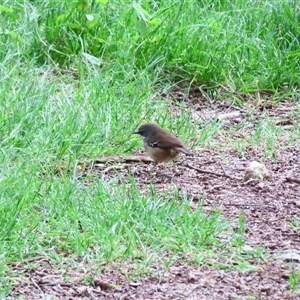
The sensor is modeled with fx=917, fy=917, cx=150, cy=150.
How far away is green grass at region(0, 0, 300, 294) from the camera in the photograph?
5.18m

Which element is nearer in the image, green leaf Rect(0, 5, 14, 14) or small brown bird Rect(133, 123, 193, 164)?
small brown bird Rect(133, 123, 193, 164)

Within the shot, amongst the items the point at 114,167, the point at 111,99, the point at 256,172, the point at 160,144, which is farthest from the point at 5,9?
the point at 256,172

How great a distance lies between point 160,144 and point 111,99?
971 millimetres

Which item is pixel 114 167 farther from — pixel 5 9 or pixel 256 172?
pixel 5 9

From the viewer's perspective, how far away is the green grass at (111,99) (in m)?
5.18

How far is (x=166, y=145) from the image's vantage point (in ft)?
21.5

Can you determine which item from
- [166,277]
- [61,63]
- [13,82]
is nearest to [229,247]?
[166,277]

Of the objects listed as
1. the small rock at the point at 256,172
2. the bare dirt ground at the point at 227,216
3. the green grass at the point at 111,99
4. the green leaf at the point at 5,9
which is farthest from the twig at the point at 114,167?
the green leaf at the point at 5,9

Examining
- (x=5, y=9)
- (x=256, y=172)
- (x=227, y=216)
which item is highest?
(x=5, y=9)

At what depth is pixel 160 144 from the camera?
646cm

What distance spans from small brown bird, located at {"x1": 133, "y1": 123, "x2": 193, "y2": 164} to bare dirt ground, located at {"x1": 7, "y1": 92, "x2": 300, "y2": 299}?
14 centimetres

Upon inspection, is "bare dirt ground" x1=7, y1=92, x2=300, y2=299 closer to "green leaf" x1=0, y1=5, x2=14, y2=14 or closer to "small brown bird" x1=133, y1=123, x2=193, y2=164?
"small brown bird" x1=133, y1=123, x2=193, y2=164

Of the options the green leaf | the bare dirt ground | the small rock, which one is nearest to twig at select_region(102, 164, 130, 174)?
the bare dirt ground

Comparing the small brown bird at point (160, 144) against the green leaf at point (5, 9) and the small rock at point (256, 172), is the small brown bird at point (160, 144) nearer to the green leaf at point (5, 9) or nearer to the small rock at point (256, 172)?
the small rock at point (256, 172)
